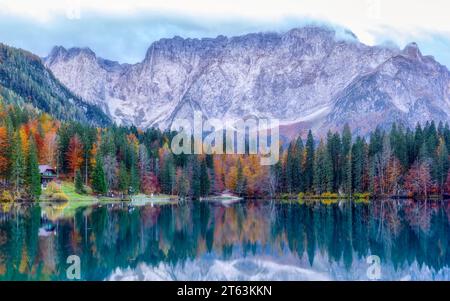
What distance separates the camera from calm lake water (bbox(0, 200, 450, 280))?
23891mm

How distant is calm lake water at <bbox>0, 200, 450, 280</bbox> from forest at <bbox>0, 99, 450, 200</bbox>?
41.0 meters

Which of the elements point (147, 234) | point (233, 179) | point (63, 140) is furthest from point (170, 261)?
point (233, 179)

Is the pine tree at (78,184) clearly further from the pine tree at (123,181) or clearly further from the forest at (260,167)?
the pine tree at (123,181)

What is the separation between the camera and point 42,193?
76.1 m

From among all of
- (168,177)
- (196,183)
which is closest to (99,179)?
(168,177)

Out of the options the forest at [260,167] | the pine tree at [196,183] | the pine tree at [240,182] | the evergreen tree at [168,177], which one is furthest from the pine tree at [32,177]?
the pine tree at [240,182]

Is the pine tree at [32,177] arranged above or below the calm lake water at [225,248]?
above

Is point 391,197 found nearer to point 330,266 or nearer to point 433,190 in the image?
point 433,190

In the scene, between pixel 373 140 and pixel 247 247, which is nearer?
pixel 247 247

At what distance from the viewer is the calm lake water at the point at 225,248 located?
941 inches

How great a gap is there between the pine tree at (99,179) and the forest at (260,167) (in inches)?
1.1

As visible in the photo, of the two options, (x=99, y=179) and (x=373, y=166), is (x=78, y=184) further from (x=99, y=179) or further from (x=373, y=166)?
(x=373, y=166)

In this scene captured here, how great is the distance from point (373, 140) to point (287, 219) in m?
53.4

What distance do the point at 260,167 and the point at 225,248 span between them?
73381mm
